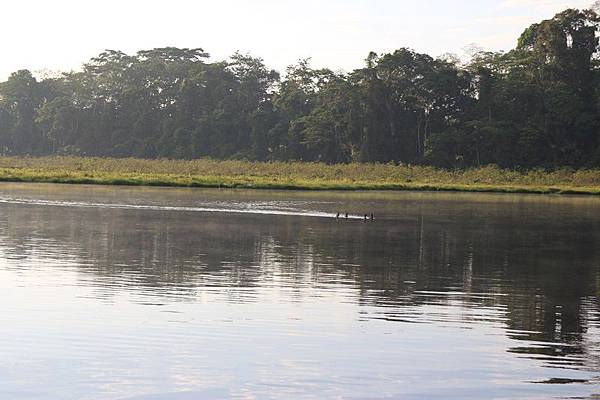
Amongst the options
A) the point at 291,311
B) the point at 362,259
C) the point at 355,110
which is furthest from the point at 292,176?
the point at 291,311

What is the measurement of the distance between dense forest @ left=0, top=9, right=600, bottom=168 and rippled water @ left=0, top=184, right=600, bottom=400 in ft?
160

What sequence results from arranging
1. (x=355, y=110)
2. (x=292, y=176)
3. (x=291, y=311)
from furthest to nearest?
(x=355, y=110), (x=292, y=176), (x=291, y=311)

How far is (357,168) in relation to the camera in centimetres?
6284

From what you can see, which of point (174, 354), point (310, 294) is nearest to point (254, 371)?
point (174, 354)

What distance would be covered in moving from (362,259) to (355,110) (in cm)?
6017

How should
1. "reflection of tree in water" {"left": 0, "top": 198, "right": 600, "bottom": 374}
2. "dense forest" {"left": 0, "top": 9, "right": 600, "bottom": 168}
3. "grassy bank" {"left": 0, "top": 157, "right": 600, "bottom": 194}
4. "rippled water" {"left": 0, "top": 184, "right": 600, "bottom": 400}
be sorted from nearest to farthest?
"rippled water" {"left": 0, "top": 184, "right": 600, "bottom": 400}
"reflection of tree in water" {"left": 0, "top": 198, "right": 600, "bottom": 374}
"grassy bank" {"left": 0, "top": 157, "right": 600, "bottom": 194}
"dense forest" {"left": 0, "top": 9, "right": 600, "bottom": 168}

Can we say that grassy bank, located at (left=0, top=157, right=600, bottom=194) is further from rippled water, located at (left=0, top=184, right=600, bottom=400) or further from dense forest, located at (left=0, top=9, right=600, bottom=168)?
rippled water, located at (left=0, top=184, right=600, bottom=400)

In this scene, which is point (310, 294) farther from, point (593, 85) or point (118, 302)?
point (593, 85)

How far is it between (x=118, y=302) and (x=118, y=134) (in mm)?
85828

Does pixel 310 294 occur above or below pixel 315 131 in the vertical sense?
below

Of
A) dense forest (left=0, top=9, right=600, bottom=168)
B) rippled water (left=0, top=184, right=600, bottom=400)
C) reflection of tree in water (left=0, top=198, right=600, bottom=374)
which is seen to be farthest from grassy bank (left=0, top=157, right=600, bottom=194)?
rippled water (left=0, top=184, right=600, bottom=400)

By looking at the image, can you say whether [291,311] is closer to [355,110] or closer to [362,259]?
[362,259]

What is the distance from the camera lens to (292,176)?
59219mm

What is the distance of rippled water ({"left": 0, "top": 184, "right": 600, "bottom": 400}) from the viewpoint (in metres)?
8.54
